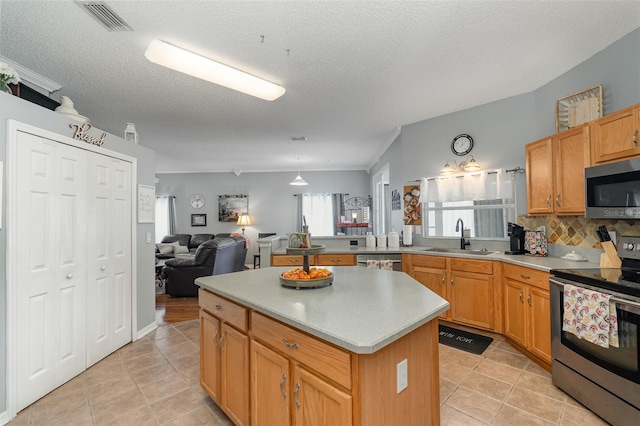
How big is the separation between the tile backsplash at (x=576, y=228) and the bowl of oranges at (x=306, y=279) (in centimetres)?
245

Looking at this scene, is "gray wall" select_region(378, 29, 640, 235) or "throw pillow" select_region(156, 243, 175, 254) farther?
"throw pillow" select_region(156, 243, 175, 254)

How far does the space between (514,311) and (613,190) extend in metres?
1.32

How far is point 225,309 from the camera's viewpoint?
5.72 feet

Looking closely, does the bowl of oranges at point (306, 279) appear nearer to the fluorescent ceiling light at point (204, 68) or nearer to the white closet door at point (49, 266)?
the fluorescent ceiling light at point (204, 68)

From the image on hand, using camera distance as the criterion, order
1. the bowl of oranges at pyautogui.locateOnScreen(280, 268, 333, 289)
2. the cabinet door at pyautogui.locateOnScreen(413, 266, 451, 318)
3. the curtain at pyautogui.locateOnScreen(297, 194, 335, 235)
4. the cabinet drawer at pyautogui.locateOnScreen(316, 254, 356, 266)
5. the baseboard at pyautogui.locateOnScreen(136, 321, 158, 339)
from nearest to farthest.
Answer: the bowl of oranges at pyautogui.locateOnScreen(280, 268, 333, 289)
the baseboard at pyautogui.locateOnScreen(136, 321, 158, 339)
the cabinet door at pyautogui.locateOnScreen(413, 266, 451, 318)
the cabinet drawer at pyautogui.locateOnScreen(316, 254, 356, 266)
the curtain at pyautogui.locateOnScreen(297, 194, 335, 235)

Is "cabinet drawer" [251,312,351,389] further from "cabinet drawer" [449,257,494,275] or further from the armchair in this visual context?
the armchair

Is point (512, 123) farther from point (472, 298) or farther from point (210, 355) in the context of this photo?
point (210, 355)

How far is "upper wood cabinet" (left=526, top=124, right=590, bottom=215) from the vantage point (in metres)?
2.35

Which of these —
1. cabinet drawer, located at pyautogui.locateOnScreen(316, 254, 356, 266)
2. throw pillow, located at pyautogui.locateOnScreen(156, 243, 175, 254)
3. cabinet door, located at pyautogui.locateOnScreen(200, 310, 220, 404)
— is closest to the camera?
cabinet door, located at pyautogui.locateOnScreen(200, 310, 220, 404)

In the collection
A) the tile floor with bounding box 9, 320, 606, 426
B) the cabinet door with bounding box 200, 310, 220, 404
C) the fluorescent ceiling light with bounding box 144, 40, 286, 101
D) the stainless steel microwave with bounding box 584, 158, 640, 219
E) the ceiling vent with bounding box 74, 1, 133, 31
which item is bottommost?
the tile floor with bounding box 9, 320, 606, 426

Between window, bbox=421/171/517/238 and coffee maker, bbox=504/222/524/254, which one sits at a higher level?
window, bbox=421/171/517/238

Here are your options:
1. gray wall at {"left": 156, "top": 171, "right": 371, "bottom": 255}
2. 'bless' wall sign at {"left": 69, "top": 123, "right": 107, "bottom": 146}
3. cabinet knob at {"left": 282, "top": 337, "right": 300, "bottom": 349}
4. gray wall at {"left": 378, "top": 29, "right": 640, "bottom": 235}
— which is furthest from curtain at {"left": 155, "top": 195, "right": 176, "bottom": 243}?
cabinet knob at {"left": 282, "top": 337, "right": 300, "bottom": 349}

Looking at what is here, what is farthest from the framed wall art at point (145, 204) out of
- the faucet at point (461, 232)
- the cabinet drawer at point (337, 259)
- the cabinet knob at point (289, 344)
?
the faucet at point (461, 232)

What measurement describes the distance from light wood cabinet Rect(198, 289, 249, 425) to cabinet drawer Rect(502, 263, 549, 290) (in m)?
2.39
